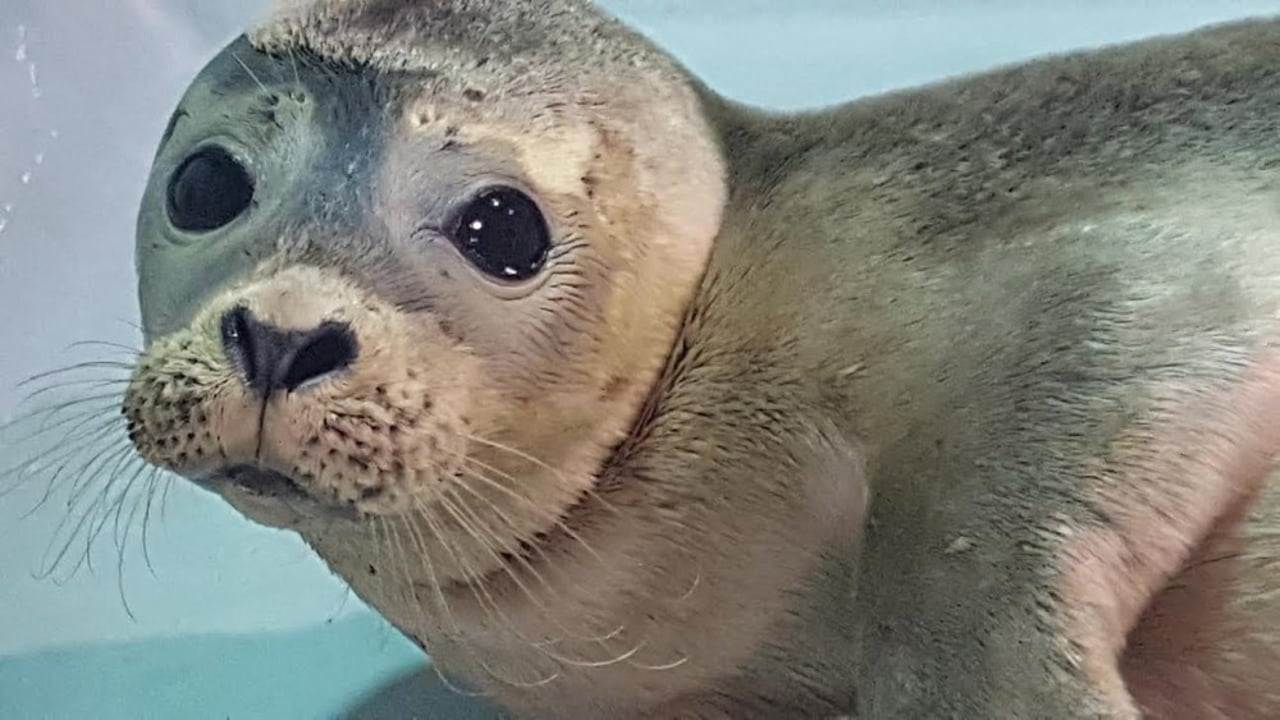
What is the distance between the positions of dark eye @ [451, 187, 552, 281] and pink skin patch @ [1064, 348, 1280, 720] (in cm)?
35

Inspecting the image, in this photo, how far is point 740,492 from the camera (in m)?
1.09

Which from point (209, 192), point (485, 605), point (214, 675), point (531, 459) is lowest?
point (214, 675)

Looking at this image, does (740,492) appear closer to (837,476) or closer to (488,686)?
(837,476)

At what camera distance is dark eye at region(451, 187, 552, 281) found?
102 cm

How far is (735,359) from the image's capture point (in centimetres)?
109

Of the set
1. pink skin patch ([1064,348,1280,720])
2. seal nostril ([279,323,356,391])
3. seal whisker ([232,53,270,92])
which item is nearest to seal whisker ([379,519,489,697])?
seal nostril ([279,323,356,391])

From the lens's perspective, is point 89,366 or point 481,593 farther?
point 89,366

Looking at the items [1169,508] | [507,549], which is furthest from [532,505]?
[1169,508]

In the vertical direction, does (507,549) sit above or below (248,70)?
below

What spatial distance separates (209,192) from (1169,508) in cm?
61

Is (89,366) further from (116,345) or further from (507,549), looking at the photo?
(507,549)

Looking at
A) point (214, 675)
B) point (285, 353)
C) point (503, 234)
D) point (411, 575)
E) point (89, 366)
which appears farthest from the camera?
point (214, 675)

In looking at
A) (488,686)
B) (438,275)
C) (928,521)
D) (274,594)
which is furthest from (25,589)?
(928,521)

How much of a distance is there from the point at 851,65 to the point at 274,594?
3.44ft
